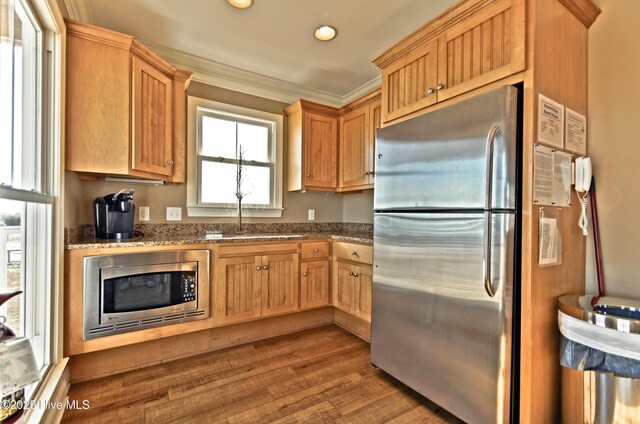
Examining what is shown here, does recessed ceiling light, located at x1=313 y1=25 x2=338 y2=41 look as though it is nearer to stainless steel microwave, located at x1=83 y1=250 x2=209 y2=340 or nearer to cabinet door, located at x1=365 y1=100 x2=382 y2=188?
cabinet door, located at x1=365 y1=100 x2=382 y2=188

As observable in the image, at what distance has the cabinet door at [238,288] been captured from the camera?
2.37 metres

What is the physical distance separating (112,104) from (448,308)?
8.09 feet

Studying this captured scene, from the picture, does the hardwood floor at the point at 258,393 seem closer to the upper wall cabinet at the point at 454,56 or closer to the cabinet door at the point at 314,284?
the cabinet door at the point at 314,284

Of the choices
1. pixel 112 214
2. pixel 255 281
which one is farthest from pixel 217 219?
pixel 112 214

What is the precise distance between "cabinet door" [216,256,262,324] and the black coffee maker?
0.74 meters

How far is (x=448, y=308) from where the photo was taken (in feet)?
5.29

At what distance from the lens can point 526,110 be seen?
1.40 m

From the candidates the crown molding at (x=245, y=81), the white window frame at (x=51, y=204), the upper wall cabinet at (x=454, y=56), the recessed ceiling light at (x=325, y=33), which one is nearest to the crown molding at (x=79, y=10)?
the crown molding at (x=245, y=81)

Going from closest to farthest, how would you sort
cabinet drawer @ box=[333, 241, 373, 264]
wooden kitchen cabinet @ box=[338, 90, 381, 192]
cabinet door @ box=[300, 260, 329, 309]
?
cabinet drawer @ box=[333, 241, 373, 264]
cabinet door @ box=[300, 260, 329, 309]
wooden kitchen cabinet @ box=[338, 90, 381, 192]

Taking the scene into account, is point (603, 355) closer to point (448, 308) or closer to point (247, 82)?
point (448, 308)

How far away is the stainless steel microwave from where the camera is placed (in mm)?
1915

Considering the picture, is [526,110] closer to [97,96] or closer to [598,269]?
[598,269]

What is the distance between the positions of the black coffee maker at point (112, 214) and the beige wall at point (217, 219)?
145 mm

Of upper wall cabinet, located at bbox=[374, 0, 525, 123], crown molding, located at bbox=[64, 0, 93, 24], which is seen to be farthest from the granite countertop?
crown molding, located at bbox=[64, 0, 93, 24]
